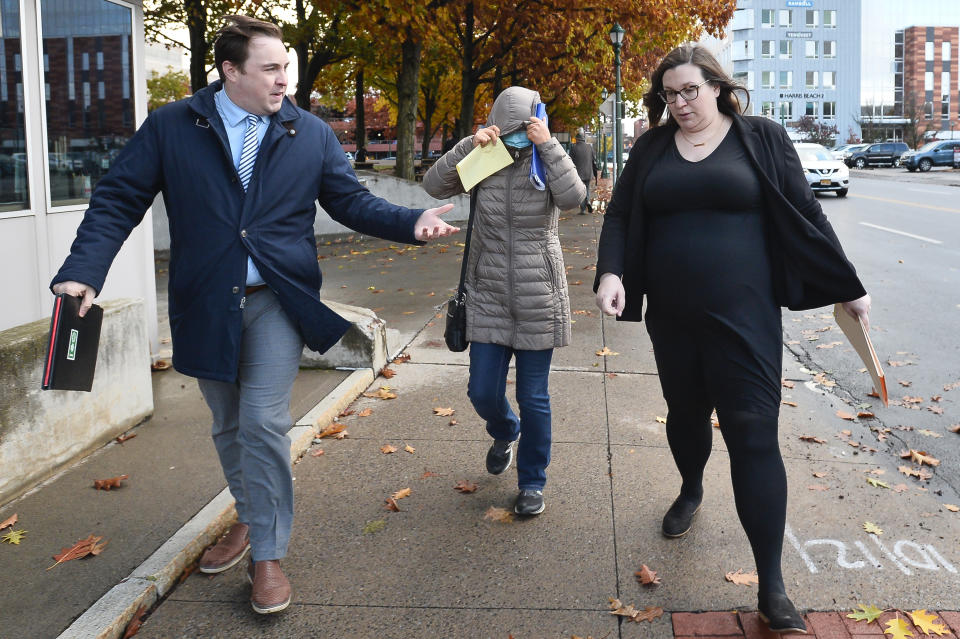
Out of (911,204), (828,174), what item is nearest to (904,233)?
(911,204)

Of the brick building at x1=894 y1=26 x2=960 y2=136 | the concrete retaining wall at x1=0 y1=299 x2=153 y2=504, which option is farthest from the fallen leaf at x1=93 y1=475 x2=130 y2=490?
the brick building at x1=894 y1=26 x2=960 y2=136

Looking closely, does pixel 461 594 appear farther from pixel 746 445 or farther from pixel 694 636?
pixel 746 445

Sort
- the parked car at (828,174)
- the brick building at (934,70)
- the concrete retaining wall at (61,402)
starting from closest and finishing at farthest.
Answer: the concrete retaining wall at (61,402) < the parked car at (828,174) < the brick building at (934,70)

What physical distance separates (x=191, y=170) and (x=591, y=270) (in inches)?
391

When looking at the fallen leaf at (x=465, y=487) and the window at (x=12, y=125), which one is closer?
the fallen leaf at (x=465, y=487)

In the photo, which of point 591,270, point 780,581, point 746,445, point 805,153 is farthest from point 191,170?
point 805,153

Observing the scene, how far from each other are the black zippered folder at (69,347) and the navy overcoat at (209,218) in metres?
0.19

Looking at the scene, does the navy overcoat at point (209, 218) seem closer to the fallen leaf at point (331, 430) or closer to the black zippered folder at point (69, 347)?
the black zippered folder at point (69, 347)

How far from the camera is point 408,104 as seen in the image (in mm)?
21047

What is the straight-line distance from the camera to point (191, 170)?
3.23m

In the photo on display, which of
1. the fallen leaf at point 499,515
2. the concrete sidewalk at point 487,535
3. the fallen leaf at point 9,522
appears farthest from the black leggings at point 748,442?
the fallen leaf at point 9,522

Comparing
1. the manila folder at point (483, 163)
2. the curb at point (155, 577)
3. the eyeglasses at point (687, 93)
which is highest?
the eyeglasses at point (687, 93)

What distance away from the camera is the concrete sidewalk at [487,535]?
3285 mm

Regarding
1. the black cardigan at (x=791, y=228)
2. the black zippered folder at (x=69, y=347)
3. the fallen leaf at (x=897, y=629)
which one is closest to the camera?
the black zippered folder at (x=69, y=347)
